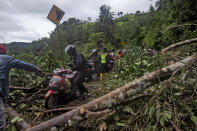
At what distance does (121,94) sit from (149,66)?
169 centimetres

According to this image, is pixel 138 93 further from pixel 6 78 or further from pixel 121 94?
pixel 6 78

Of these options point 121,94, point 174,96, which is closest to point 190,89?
point 174,96

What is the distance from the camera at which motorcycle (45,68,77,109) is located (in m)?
3.10

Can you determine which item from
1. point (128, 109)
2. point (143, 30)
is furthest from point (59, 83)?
point (143, 30)

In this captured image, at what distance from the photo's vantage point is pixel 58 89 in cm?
319

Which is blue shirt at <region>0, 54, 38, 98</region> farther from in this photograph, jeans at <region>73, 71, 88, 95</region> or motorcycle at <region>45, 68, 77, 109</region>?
jeans at <region>73, 71, 88, 95</region>

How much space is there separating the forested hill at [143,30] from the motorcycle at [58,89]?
2356 millimetres

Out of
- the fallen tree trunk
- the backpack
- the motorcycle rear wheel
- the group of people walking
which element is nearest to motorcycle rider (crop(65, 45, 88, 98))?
the group of people walking

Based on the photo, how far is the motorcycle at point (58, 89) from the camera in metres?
3.10

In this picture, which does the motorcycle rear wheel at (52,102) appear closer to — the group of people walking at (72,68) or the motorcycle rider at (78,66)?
the group of people walking at (72,68)

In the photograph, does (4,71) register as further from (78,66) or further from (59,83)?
(78,66)

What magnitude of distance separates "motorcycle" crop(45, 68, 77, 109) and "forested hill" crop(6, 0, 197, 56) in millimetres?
2356

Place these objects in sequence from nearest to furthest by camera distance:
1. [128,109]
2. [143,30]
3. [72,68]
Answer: [128,109] → [72,68] → [143,30]

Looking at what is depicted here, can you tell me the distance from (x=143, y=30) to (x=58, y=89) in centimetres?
2832
